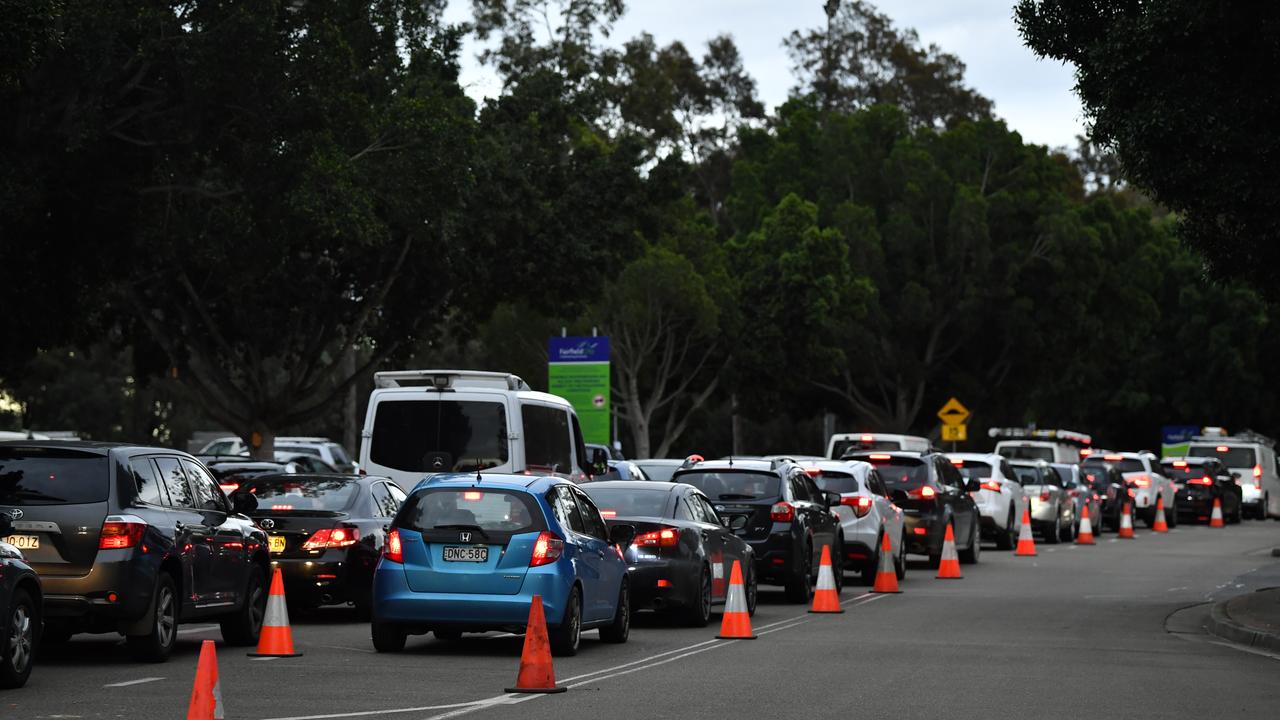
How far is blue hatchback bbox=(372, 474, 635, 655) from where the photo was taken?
15305mm

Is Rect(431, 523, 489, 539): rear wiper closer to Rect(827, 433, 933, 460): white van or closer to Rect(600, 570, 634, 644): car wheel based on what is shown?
Rect(600, 570, 634, 644): car wheel

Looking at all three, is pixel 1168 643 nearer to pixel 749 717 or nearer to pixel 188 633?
pixel 749 717

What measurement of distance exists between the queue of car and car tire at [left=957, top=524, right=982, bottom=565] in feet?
6.20

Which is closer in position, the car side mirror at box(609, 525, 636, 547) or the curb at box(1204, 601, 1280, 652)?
the car side mirror at box(609, 525, 636, 547)

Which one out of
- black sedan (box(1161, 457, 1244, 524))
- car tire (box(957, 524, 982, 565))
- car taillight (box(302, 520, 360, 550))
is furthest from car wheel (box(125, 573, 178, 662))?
black sedan (box(1161, 457, 1244, 524))

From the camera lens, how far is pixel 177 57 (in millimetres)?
24141

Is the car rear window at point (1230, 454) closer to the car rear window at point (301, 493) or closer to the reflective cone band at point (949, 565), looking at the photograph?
the reflective cone band at point (949, 565)

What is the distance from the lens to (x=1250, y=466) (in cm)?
5838

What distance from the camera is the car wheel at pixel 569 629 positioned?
15.4 metres

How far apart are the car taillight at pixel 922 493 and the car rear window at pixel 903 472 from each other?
7 cm

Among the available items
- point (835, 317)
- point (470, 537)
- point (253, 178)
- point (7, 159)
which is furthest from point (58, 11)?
point (835, 317)

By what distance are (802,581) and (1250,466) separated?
3989 centimetres

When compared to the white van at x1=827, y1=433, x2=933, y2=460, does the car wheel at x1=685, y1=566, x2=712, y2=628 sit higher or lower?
lower

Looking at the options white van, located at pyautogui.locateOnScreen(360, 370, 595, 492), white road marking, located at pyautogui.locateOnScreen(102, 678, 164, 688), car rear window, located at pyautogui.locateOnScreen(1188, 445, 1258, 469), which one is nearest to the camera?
white road marking, located at pyautogui.locateOnScreen(102, 678, 164, 688)
